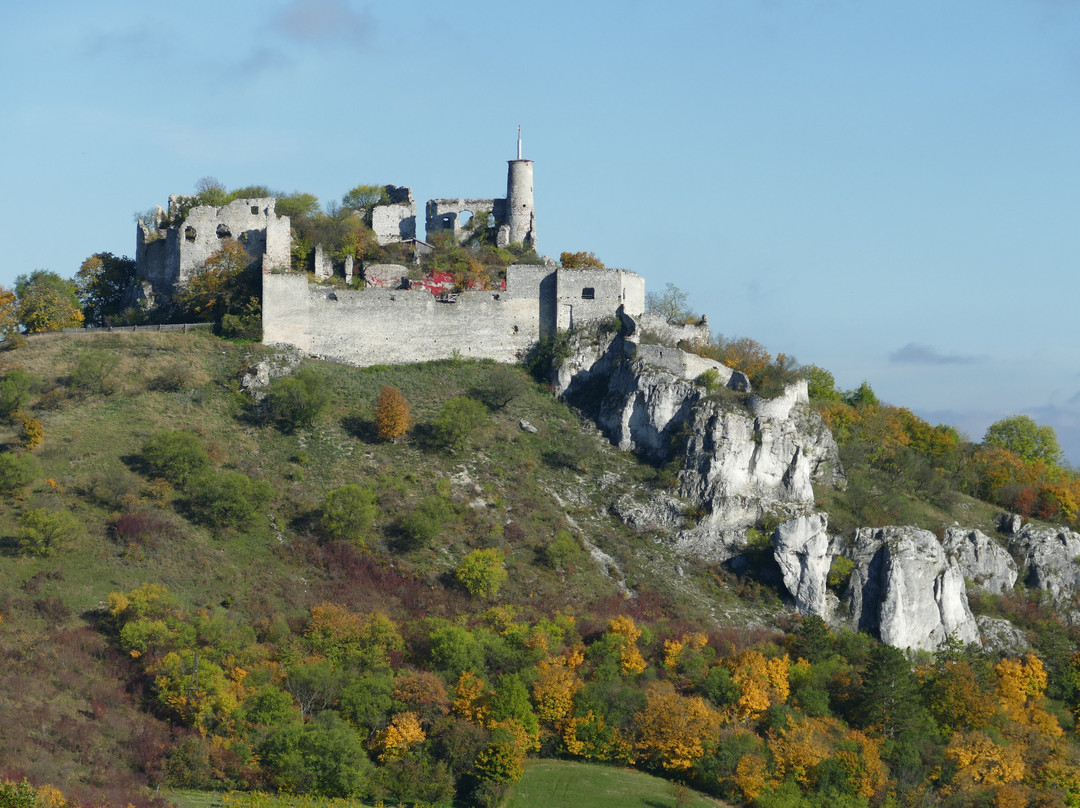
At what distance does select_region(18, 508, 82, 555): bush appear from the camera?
206 feet

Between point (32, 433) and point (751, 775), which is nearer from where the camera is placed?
point (751, 775)

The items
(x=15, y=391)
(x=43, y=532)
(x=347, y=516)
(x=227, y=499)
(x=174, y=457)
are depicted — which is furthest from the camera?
(x=15, y=391)

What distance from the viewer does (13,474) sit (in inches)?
2579

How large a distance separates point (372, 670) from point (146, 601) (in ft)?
29.2

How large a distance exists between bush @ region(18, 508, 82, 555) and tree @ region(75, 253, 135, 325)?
23.5 m

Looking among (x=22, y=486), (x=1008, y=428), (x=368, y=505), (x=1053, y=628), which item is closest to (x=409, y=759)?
(x=368, y=505)

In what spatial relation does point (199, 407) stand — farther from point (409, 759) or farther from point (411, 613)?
point (409, 759)

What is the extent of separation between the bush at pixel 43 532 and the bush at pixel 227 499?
5779 mm

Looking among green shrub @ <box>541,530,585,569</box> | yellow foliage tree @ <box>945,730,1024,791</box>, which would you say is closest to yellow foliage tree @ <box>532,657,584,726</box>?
green shrub @ <box>541,530,585,569</box>

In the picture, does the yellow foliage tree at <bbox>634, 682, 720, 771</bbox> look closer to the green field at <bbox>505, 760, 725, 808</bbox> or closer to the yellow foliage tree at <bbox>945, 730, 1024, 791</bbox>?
the green field at <bbox>505, 760, 725, 808</bbox>

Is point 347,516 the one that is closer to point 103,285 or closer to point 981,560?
point 103,285

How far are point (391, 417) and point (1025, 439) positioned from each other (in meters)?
42.0

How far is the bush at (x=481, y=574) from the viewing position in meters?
66.9

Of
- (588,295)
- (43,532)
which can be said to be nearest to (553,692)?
(43,532)
